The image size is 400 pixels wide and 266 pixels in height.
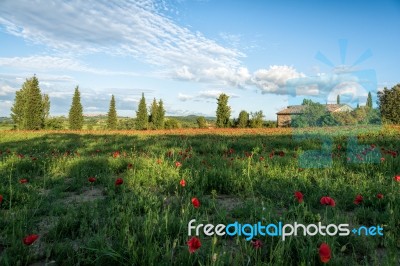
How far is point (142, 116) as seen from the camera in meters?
80.6

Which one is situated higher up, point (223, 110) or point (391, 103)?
point (391, 103)

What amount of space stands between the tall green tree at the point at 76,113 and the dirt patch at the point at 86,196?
71359 millimetres

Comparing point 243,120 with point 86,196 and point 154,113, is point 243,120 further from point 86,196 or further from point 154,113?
point 86,196

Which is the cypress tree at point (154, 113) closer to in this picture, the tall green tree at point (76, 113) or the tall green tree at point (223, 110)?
the tall green tree at point (76, 113)

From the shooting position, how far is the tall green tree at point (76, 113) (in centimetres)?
7081

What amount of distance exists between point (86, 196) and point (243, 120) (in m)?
56.8

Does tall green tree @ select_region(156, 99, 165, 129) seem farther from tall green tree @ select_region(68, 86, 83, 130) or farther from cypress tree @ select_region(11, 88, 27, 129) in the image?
cypress tree @ select_region(11, 88, 27, 129)

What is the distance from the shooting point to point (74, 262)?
7.86 ft

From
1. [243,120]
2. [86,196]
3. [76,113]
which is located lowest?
[86,196]

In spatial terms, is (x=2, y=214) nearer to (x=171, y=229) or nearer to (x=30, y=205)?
(x=30, y=205)

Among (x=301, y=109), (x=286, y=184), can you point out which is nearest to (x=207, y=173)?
(x=286, y=184)

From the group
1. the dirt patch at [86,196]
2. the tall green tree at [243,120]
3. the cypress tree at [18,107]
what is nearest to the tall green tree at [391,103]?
the tall green tree at [243,120]

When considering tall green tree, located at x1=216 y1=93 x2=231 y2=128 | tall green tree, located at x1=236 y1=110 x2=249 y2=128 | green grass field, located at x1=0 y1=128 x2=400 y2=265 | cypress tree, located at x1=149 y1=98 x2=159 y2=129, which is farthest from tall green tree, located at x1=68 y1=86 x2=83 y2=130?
green grass field, located at x1=0 y1=128 x2=400 y2=265

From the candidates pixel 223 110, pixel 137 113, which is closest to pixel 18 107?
pixel 137 113
